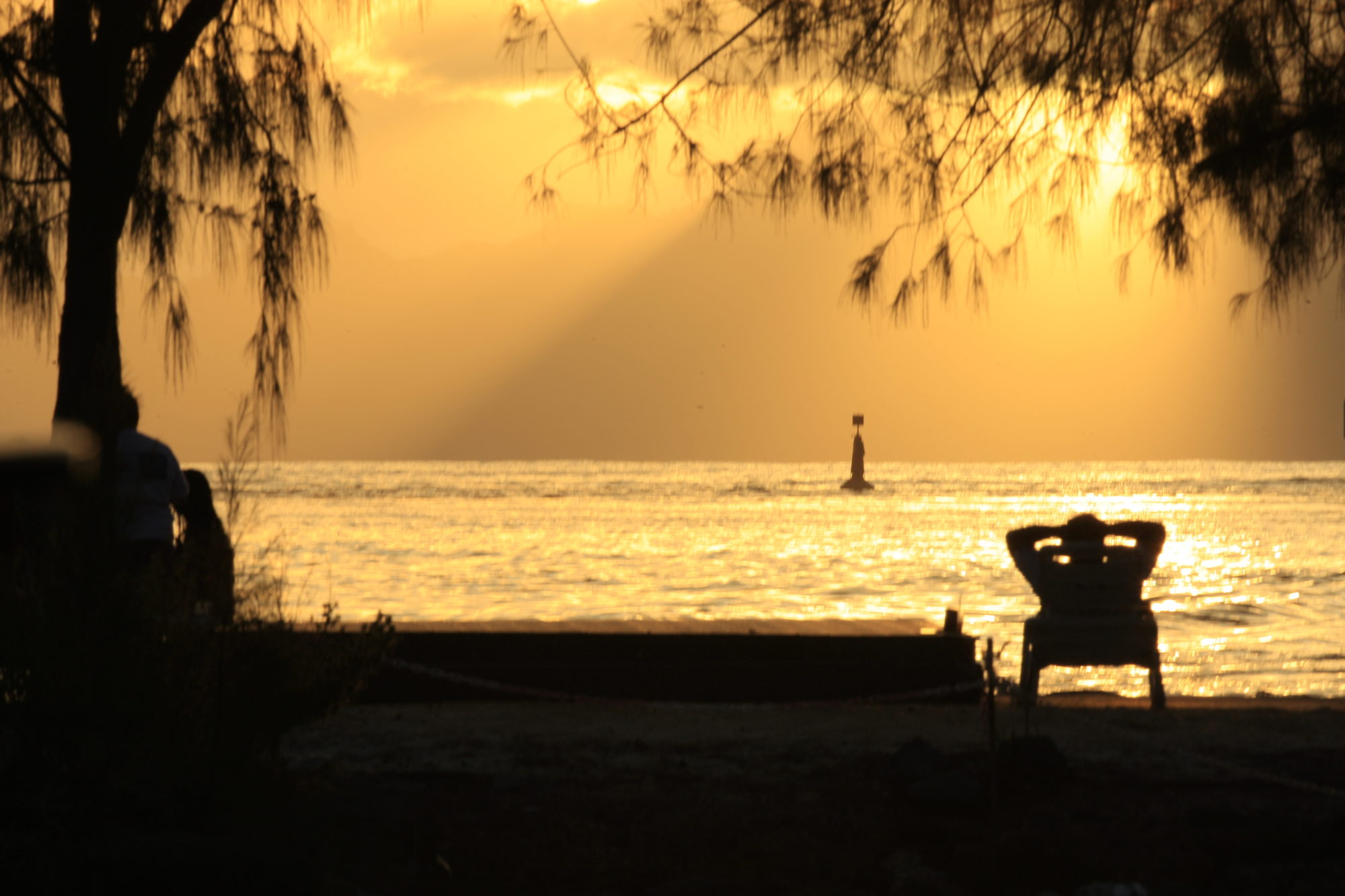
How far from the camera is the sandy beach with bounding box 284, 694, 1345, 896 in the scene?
16.2 ft

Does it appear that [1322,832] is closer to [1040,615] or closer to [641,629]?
[1040,615]

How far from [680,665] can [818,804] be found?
2575 mm

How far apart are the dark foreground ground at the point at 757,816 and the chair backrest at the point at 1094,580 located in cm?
105

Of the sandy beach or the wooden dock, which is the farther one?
the wooden dock

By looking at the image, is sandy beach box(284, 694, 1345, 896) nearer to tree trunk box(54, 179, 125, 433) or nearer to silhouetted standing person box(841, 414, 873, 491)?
tree trunk box(54, 179, 125, 433)

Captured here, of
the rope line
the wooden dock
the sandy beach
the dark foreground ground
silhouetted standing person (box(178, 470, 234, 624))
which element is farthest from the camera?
the wooden dock

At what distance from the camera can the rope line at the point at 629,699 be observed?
8.07m

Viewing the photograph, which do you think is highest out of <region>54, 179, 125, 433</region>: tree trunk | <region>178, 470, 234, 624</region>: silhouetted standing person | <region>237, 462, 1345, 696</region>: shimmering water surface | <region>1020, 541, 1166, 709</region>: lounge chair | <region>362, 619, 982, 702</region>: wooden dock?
<region>54, 179, 125, 433</region>: tree trunk

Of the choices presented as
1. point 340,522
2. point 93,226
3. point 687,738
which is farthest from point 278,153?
point 340,522

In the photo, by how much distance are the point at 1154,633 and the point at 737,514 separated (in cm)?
4429

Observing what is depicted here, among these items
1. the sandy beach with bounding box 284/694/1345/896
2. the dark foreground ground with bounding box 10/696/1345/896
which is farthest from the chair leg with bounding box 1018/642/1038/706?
the dark foreground ground with bounding box 10/696/1345/896

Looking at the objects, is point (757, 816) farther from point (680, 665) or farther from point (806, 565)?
point (806, 565)

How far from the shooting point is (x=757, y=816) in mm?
5602

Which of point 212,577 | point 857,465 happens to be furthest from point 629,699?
point 857,465
